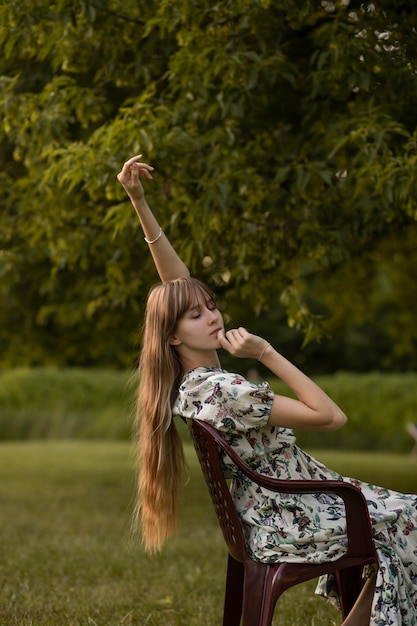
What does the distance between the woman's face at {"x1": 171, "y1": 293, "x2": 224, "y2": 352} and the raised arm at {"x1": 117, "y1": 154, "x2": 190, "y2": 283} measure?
543 millimetres

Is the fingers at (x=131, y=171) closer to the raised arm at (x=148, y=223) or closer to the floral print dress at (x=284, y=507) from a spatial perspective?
the raised arm at (x=148, y=223)

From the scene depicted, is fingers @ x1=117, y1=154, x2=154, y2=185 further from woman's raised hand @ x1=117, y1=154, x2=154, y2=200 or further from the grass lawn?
the grass lawn

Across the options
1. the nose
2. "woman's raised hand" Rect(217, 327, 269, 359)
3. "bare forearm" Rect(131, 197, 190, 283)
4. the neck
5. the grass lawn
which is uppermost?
"bare forearm" Rect(131, 197, 190, 283)

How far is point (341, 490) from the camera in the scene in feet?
10.0

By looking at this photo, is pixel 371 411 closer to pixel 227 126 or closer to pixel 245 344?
pixel 227 126

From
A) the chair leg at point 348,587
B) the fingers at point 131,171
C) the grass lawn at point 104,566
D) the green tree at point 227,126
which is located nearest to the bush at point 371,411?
the grass lawn at point 104,566

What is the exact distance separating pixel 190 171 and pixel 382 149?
4.64 ft

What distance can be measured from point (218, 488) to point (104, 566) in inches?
136

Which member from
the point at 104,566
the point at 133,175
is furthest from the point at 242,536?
the point at 104,566

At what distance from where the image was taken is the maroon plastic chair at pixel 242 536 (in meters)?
3.01

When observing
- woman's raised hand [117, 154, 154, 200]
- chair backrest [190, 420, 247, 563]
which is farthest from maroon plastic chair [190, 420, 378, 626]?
woman's raised hand [117, 154, 154, 200]

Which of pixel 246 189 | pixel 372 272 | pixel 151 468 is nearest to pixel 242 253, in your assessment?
pixel 246 189

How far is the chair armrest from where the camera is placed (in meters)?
3.00

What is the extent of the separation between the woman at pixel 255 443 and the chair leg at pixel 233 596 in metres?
0.26
